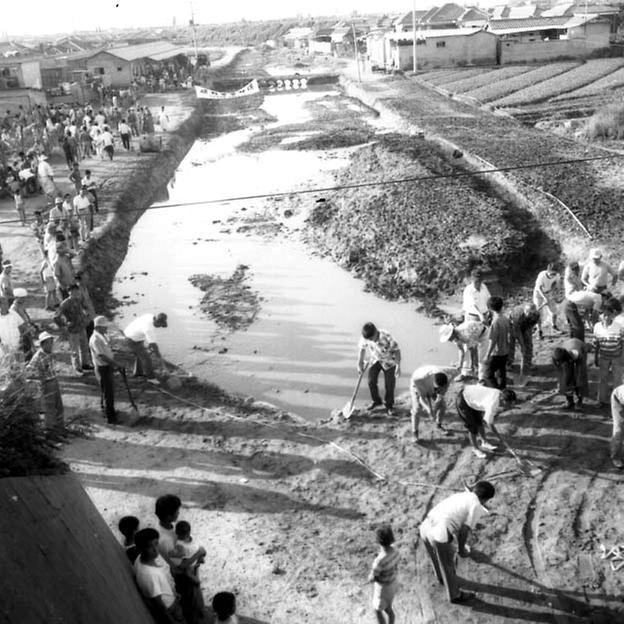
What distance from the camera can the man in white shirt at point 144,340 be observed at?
383 inches

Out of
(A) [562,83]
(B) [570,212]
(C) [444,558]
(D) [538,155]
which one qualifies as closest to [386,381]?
(C) [444,558]

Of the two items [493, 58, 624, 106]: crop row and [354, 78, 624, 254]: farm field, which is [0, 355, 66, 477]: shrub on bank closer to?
[354, 78, 624, 254]: farm field

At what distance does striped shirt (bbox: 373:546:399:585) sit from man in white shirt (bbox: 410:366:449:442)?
2.61 meters

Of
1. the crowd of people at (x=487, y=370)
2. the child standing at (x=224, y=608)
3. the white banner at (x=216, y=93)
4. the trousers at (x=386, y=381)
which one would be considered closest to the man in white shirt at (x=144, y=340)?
the trousers at (x=386, y=381)

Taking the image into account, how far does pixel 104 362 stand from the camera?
880 cm

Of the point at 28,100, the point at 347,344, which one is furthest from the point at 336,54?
the point at 347,344

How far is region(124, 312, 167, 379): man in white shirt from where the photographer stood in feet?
31.9

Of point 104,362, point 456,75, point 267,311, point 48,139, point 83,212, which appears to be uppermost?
point 456,75

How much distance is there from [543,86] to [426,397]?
33258 mm

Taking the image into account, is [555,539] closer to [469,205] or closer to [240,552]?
[240,552]

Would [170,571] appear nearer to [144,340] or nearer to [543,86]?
[144,340]

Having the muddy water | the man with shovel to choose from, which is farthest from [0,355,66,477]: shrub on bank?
the muddy water

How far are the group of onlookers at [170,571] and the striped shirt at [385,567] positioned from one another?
3.68ft

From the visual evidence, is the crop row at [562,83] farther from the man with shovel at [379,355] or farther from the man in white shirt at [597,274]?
the man with shovel at [379,355]
